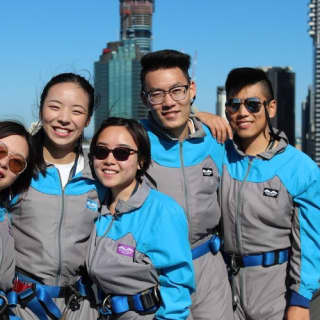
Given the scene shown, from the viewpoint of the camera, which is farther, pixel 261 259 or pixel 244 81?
pixel 244 81

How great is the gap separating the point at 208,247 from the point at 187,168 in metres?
0.71

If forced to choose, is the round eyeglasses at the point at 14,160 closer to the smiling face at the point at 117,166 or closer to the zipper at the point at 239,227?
the smiling face at the point at 117,166

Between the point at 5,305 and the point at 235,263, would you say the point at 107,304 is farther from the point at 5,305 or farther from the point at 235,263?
the point at 235,263

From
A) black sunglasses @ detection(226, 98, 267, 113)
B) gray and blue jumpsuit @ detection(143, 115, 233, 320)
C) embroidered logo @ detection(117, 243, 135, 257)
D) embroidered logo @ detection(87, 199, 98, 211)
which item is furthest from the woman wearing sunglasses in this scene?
black sunglasses @ detection(226, 98, 267, 113)

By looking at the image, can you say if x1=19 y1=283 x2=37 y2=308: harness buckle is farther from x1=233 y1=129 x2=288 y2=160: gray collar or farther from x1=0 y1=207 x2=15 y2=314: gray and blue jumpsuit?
x1=233 y1=129 x2=288 y2=160: gray collar

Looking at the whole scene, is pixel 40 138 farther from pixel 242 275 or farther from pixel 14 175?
pixel 242 275

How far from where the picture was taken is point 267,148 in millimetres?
4672

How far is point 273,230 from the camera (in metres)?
4.53

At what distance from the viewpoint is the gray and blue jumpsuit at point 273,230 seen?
4461mm

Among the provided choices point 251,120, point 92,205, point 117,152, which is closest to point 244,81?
point 251,120

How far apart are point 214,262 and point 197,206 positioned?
54 cm

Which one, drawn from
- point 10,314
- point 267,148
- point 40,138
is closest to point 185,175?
point 267,148

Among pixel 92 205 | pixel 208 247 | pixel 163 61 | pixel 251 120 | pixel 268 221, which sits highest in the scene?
pixel 163 61

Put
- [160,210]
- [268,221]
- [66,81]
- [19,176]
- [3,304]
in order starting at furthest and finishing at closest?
[268,221], [66,81], [19,176], [160,210], [3,304]
